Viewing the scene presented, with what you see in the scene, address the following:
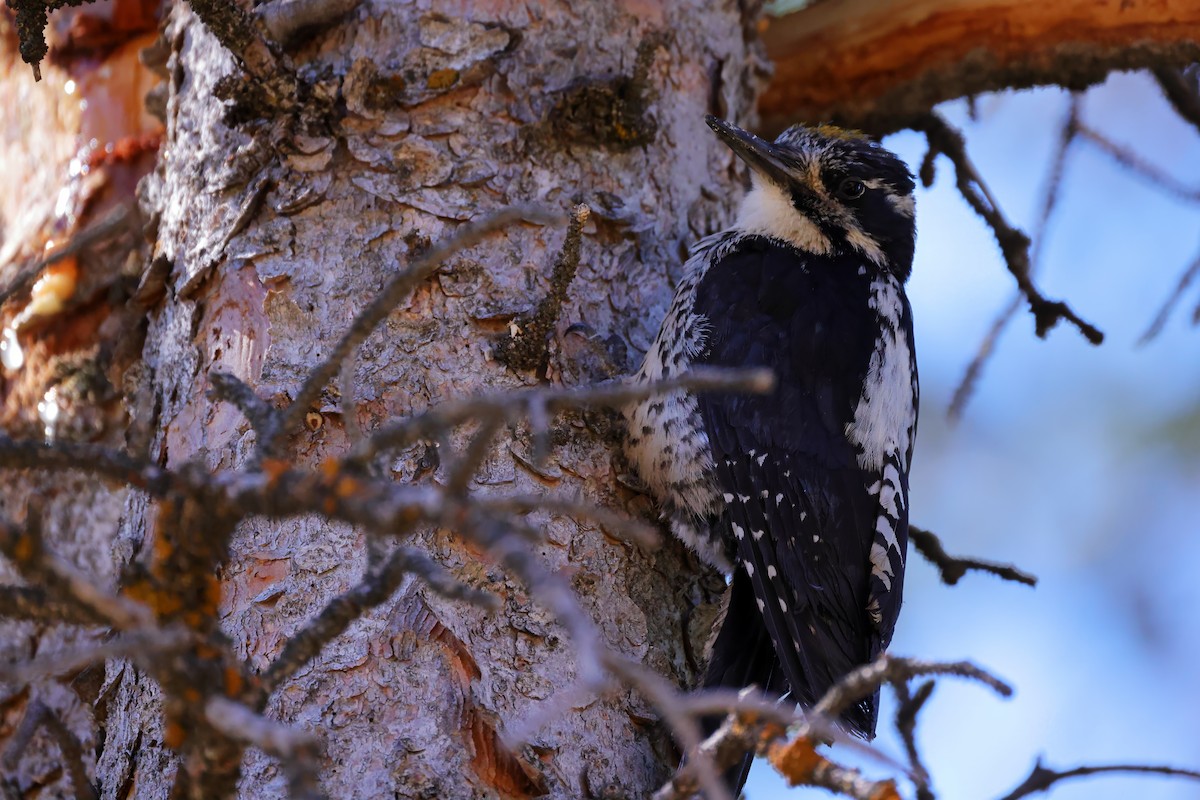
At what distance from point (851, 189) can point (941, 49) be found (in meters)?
0.43

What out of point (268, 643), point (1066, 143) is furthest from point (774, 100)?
point (268, 643)

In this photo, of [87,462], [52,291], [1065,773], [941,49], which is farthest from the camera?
[941,49]

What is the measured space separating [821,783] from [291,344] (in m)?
1.42

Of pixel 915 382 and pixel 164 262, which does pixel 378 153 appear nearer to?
pixel 164 262

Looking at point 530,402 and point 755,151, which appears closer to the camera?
point 530,402

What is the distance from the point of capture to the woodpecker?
101 inches

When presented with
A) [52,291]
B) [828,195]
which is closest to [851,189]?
[828,195]

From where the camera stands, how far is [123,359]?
2807mm

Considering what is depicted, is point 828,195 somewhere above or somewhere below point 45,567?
above

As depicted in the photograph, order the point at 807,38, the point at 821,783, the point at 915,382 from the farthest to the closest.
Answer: the point at 807,38 < the point at 915,382 < the point at 821,783

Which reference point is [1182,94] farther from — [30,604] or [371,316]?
[30,604]

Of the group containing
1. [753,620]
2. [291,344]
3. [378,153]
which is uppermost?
[378,153]

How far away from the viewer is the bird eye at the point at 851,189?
321cm

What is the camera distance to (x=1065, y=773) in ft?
5.49
